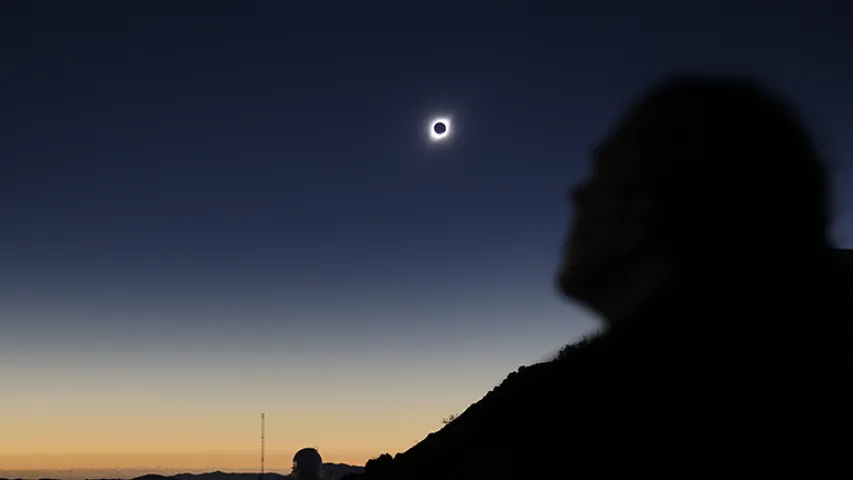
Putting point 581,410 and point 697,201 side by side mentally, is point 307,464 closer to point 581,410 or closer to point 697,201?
point 581,410

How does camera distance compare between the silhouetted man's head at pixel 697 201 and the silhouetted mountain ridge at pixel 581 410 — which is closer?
the silhouetted man's head at pixel 697 201

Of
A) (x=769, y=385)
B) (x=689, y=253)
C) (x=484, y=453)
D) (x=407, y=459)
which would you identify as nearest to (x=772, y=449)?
(x=769, y=385)

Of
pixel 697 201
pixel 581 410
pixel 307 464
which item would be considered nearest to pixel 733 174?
pixel 697 201

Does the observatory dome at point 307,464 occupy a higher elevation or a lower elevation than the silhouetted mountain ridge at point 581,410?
lower

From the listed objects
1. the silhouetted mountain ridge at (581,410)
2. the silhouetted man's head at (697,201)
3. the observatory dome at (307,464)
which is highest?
the silhouetted man's head at (697,201)

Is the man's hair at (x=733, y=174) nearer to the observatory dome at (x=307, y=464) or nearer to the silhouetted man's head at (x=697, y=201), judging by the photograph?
the silhouetted man's head at (x=697, y=201)

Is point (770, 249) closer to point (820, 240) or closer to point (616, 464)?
point (820, 240)

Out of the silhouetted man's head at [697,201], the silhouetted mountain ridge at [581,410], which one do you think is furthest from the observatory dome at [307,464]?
the silhouetted man's head at [697,201]

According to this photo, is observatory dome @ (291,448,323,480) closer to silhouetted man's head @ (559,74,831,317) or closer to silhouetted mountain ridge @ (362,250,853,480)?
silhouetted mountain ridge @ (362,250,853,480)
